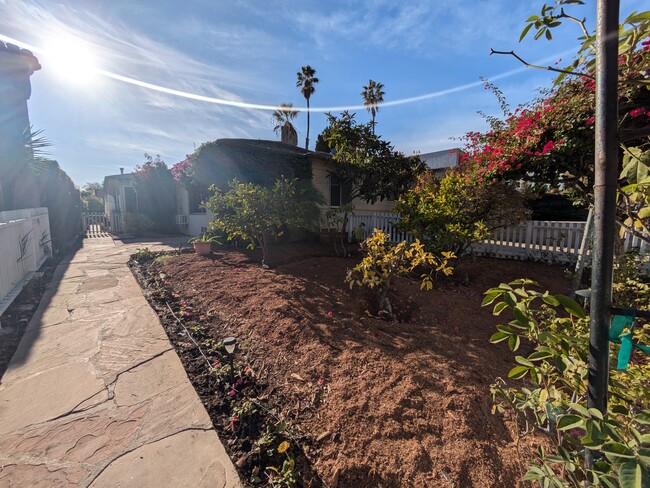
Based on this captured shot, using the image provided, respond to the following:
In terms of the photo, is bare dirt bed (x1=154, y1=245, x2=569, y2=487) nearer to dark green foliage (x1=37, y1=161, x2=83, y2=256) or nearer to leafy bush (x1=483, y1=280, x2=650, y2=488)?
leafy bush (x1=483, y1=280, x2=650, y2=488)

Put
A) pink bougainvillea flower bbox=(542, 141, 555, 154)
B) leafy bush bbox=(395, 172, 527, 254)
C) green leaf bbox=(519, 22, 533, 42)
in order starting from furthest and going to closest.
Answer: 1. leafy bush bbox=(395, 172, 527, 254)
2. pink bougainvillea flower bbox=(542, 141, 555, 154)
3. green leaf bbox=(519, 22, 533, 42)

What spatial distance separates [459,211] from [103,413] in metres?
5.29

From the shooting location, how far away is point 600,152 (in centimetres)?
80

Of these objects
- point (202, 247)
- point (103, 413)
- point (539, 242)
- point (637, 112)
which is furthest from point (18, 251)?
point (539, 242)

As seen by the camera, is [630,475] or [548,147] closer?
[630,475]

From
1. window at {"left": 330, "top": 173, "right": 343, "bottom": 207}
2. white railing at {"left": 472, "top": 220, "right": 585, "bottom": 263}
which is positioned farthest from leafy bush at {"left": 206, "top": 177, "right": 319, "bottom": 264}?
window at {"left": 330, "top": 173, "right": 343, "bottom": 207}

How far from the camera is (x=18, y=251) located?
5.04 metres

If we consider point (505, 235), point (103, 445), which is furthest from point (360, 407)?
point (505, 235)

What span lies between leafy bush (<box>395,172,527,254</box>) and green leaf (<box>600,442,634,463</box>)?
13.9 feet

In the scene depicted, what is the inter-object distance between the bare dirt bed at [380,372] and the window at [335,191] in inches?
274

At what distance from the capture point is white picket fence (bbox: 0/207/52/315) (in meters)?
4.19

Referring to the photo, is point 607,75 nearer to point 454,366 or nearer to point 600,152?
point 600,152

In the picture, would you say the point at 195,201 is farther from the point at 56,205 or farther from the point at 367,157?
the point at 367,157

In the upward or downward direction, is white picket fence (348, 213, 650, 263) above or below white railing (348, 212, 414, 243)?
below
